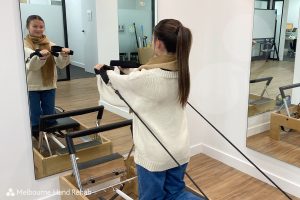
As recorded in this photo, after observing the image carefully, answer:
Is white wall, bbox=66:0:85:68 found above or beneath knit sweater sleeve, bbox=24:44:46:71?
above

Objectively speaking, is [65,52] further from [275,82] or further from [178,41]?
[275,82]

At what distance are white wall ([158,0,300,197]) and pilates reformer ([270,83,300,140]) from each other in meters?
0.25

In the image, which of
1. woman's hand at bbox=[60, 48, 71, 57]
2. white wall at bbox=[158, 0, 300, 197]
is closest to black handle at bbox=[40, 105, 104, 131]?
woman's hand at bbox=[60, 48, 71, 57]

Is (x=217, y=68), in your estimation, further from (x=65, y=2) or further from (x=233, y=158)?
(x=65, y=2)

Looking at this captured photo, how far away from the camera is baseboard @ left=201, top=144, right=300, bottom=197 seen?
8.37 ft

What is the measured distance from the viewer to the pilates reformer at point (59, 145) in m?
2.27

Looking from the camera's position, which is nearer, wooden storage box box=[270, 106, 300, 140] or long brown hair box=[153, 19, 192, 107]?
long brown hair box=[153, 19, 192, 107]

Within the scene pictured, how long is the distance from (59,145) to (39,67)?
638 mm

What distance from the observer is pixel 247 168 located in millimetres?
2920

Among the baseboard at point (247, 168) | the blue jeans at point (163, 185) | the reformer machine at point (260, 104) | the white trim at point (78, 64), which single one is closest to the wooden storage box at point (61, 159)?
the white trim at point (78, 64)

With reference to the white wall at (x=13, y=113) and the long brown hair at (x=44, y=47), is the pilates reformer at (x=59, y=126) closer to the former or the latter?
the white wall at (x=13, y=113)

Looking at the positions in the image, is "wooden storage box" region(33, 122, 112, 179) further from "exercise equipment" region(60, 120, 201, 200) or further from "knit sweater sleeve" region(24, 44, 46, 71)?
"knit sweater sleeve" region(24, 44, 46, 71)

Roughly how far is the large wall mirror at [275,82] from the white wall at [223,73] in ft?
0.22

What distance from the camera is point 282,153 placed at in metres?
2.65
